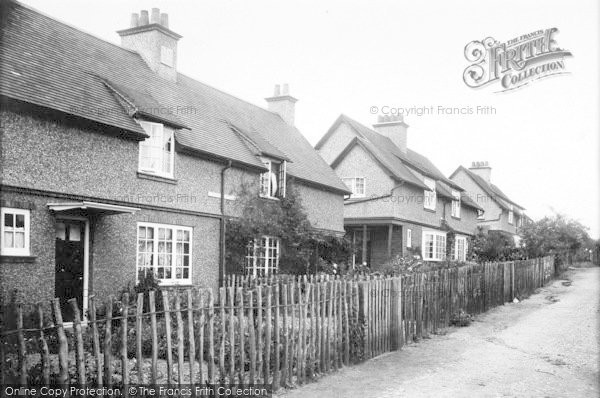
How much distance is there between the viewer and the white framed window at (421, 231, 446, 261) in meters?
34.5

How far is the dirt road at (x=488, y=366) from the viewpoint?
8.79 metres

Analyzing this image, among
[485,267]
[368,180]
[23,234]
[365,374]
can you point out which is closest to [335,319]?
[365,374]

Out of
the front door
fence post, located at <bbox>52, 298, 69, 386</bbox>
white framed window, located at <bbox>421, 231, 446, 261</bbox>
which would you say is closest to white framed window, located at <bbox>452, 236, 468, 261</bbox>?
white framed window, located at <bbox>421, 231, 446, 261</bbox>

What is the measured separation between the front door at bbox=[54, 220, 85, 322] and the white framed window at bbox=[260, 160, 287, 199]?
27.8ft

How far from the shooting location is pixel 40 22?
632 inches

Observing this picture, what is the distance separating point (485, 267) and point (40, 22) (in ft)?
54.1

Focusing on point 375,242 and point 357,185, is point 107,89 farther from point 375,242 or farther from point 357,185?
point 375,242

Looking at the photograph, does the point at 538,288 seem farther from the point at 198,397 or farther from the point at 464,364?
the point at 198,397

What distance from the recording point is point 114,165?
14547 millimetres

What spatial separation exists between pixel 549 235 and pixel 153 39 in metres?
35.7

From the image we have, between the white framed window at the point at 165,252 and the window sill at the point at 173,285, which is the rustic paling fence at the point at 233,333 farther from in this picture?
the white framed window at the point at 165,252

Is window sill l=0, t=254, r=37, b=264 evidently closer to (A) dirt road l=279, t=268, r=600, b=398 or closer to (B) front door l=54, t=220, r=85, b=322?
(B) front door l=54, t=220, r=85, b=322

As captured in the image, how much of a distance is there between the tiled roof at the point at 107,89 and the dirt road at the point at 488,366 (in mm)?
8781

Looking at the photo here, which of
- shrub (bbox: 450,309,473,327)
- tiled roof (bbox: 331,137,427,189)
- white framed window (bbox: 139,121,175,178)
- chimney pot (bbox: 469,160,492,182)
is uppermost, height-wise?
chimney pot (bbox: 469,160,492,182)
